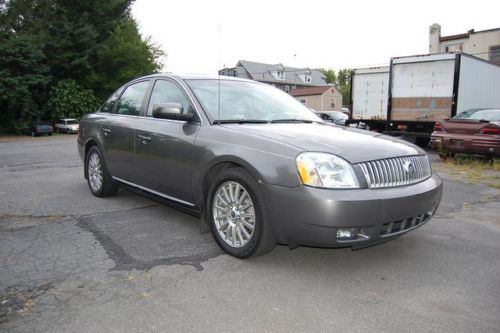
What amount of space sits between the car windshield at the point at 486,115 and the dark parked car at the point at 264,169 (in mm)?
7061

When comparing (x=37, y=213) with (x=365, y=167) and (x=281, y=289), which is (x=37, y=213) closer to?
(x=281, y=289)

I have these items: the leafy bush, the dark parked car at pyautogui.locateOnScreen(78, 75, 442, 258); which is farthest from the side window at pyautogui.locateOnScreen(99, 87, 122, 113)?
the leafy bush

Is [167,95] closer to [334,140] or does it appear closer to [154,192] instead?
[154,192]

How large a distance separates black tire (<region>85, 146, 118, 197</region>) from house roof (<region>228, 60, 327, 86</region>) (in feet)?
209

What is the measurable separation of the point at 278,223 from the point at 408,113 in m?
12.2

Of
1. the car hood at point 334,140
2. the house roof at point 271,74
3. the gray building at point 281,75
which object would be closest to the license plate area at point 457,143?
the car hood at point 334,140

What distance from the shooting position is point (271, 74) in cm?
7606

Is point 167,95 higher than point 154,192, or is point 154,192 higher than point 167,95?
point 167,95

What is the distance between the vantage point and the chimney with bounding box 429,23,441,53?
34.7 metres

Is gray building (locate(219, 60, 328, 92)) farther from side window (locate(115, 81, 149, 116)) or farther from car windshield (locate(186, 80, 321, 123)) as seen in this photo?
car windshield (locate(186, 80, 321, 123))

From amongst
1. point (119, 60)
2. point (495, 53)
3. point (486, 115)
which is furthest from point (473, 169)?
point (119, 60)

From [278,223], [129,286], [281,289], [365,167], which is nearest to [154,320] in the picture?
[129,286]

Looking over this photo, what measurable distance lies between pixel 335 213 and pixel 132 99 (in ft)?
11.0

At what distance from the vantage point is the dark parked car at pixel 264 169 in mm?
3156
